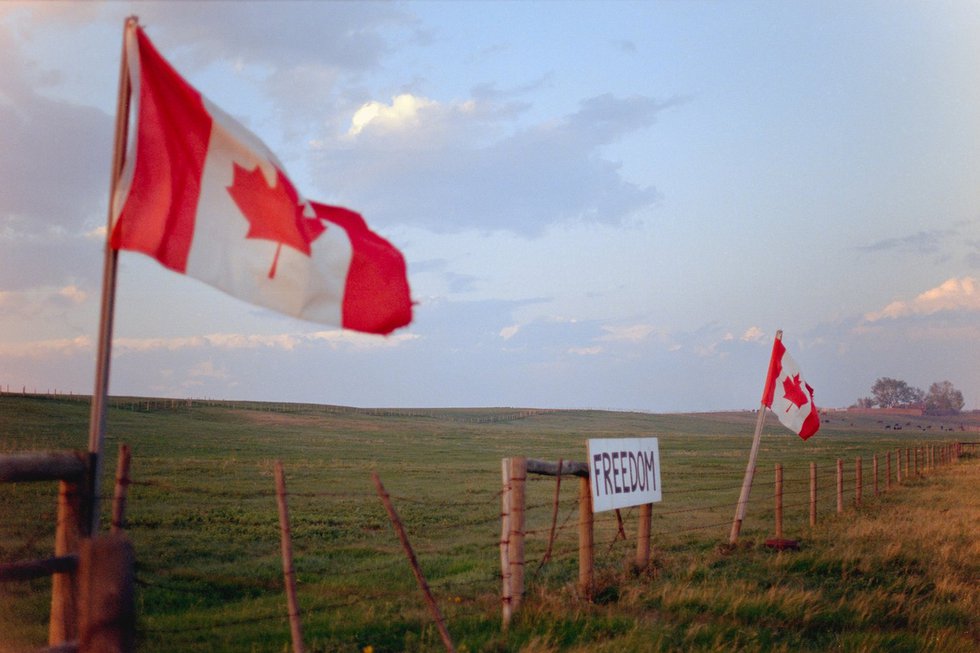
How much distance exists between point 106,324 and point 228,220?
85 cm

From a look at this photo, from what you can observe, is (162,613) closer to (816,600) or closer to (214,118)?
(214,118)

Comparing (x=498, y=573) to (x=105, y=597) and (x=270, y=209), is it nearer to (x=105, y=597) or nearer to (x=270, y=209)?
(x=270, y=209)

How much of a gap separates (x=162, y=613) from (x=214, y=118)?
5678mm

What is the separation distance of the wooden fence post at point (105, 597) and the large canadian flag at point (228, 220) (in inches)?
76.3

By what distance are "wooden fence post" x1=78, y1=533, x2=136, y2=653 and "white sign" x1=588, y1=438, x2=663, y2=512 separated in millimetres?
6440

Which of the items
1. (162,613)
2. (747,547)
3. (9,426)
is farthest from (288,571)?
(9,426)

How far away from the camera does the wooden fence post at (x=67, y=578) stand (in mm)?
4184

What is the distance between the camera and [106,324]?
4.45 metres

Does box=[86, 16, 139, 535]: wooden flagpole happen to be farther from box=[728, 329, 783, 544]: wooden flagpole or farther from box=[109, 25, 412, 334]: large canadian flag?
box=[728, 329, 783, 544]: wooden flagpole

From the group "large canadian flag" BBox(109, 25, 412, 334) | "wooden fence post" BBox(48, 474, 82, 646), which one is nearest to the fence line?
"wooden fence post" BBox(48, 474, 82, 646)

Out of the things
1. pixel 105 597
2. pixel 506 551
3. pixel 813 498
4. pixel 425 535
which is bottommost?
pixel 425 535

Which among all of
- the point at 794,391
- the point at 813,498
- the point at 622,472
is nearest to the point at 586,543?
the point at 622,472

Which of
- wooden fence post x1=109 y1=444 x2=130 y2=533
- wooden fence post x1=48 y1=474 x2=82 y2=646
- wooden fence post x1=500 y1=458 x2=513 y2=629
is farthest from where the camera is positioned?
wooden fence post x1=500 y1=458 x2=513 y2=629

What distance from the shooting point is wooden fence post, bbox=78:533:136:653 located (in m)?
2.89
